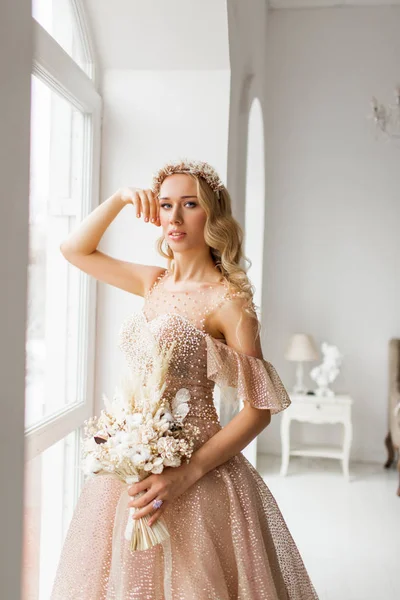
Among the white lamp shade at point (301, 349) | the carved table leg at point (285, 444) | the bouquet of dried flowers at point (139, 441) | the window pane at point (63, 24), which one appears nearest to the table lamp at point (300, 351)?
the white lamp shade at point (301, 349)

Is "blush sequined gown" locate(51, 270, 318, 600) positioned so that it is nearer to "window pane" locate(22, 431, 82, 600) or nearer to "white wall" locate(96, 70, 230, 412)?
"window pane" locate(22, 431, 82, 600)

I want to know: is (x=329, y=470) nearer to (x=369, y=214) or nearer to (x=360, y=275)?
(x=360, y=275)

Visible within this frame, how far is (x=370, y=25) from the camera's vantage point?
591cm

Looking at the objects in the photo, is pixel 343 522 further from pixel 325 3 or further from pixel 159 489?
pixel 325 3

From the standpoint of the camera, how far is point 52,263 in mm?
2408

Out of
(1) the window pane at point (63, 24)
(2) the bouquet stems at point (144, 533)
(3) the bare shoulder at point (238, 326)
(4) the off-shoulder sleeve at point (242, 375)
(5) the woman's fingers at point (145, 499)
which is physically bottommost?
(2) the bouquet stems at point (144, 533)

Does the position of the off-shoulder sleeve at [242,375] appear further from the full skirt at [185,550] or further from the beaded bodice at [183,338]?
the full skirt at [185,550]

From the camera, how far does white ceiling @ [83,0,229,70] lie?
256cm

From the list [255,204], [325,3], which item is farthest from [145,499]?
[325,3]

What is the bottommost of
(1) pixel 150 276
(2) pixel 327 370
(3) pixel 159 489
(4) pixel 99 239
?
(2) pixel 327 370

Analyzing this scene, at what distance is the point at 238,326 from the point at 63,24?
134cm

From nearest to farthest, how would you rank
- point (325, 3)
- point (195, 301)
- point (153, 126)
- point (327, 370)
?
1. point (195, 301)
2. point (153, 126)
3. point (327, 370)
4. point (325, 3)

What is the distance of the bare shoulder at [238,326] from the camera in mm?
1884

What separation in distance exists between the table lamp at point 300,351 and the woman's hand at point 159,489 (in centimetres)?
398
